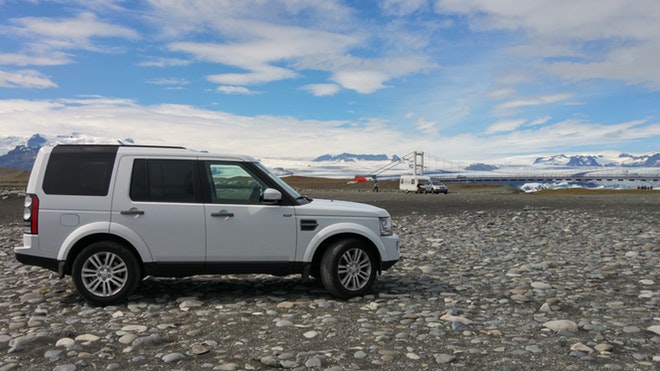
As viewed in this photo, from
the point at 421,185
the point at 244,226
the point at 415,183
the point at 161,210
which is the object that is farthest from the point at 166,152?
the point at 415,183

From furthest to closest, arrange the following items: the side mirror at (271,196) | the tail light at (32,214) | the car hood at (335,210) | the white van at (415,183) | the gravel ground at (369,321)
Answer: the white van at (415,183) < the car hood at (335,210) < the side mirror at (271,196) < the tail light at (32,214) < the gravel ground at (369,321)

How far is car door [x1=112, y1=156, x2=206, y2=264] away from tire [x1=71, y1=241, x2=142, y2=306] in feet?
1.13

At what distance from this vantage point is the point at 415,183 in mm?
81000

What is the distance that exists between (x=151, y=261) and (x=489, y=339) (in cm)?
494

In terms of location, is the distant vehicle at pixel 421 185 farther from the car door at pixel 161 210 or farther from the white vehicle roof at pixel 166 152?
the car door at pixel 161 210

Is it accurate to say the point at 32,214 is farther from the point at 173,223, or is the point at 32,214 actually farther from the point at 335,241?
the point at 335,241

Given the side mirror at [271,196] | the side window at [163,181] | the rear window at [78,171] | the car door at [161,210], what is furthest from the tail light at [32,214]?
the side mirror at [271,196]

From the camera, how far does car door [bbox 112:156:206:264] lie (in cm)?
792

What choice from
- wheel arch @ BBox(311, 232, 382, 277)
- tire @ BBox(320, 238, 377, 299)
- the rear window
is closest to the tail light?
the rear window

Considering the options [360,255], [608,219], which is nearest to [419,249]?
[360,255]

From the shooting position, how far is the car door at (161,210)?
7.92 m

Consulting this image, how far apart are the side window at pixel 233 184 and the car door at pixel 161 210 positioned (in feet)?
0.90

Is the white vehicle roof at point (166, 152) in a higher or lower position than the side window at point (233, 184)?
higher

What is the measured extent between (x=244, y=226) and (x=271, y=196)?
0.63 m
